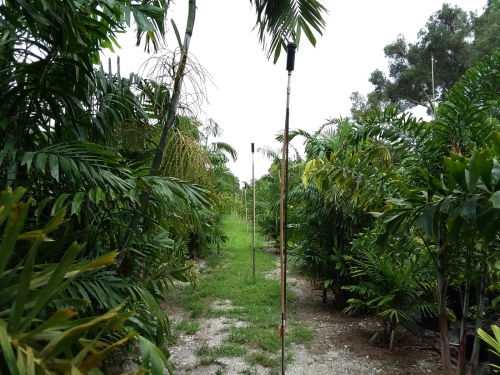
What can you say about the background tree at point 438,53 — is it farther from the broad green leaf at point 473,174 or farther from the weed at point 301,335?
the broad green leaf at point 473,174

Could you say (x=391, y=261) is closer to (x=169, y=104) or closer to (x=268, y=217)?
(x=169, y=104)

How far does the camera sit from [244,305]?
4.91 metres

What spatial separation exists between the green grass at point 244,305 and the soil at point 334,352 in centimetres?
12

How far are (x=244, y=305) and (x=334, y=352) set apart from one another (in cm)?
175

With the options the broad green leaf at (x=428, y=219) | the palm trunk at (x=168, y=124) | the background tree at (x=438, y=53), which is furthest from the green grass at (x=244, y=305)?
the background tree at (x=438, y=53)

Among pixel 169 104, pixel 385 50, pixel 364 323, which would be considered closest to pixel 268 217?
Answer: pixel 364 323

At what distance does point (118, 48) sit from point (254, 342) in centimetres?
290

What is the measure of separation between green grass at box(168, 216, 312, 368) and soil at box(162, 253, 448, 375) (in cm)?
12

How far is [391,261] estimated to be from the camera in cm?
332

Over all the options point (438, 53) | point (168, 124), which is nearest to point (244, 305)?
point (168, 124)

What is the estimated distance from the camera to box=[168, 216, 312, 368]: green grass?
338 cm

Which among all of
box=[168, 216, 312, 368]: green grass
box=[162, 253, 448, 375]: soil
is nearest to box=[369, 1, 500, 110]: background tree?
box=[168, 216, 312, 368]: green grass

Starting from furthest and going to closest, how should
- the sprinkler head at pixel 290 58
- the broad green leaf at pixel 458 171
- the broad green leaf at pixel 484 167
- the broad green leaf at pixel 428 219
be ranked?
the sprinkler head at pixel 290 58 < the broad green leaf at pixel 428 219 < the broad green leaf at pixel 458 171 < the broad green leaf at pixel 484 167

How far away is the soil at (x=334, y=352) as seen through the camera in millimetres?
3012
